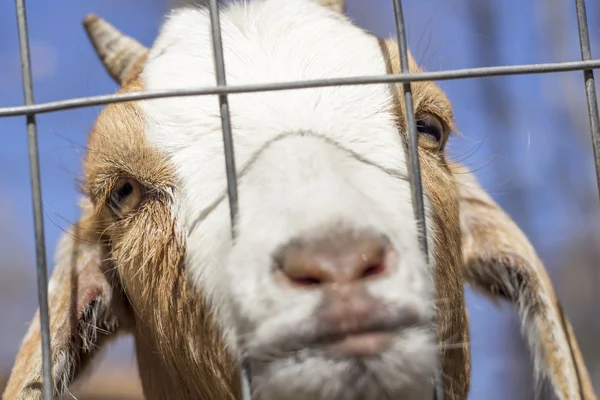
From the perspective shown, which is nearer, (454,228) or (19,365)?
(454,228)

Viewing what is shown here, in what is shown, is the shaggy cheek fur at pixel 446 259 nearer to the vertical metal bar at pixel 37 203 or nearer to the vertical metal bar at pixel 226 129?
the vertical metal bar at pixel 226 129

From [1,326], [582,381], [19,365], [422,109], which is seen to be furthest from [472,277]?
[1,326]

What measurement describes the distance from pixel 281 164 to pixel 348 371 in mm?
674

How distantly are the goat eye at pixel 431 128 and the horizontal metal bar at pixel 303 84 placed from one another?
29.3 inches

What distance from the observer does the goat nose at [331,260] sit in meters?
1.84

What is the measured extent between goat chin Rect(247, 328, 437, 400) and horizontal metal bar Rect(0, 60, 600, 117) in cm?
73

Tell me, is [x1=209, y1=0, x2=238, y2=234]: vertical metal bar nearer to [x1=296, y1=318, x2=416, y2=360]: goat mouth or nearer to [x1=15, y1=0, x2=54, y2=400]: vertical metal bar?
[x1=296, y1=318, x2=416, y2=360]: goat mouth

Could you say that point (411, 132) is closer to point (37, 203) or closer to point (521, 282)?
point (37, 203)

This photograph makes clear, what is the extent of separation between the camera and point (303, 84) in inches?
79.3

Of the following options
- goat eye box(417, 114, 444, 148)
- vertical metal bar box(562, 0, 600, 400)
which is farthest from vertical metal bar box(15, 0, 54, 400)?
vertical metal bar box(562, 0, 600, 400)

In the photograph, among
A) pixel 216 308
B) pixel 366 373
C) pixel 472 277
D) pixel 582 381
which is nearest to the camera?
pixel 366 373

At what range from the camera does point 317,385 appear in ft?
6.15

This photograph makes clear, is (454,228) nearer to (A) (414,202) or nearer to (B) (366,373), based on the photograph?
(A) (414,202)

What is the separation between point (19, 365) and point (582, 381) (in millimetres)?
2695
